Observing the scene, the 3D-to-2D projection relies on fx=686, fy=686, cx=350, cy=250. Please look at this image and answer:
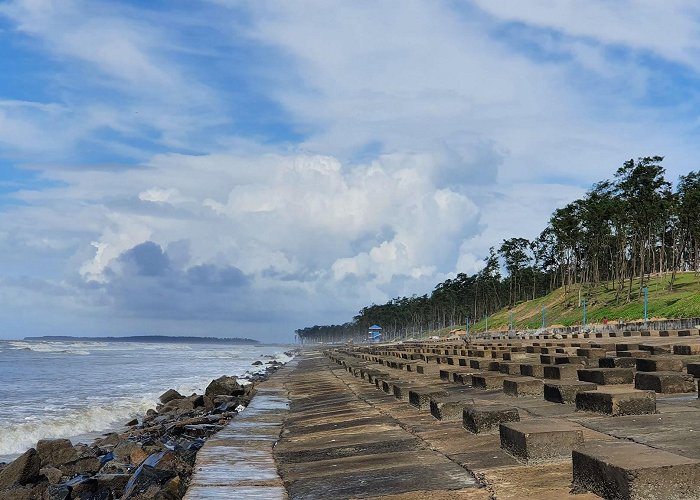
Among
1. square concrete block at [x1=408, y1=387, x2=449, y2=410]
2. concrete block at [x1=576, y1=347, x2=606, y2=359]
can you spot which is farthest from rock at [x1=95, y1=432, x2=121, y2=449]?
concrete block at [x1=576, y1=347, x2=606, y2=359]

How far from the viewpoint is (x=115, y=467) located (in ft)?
41.5

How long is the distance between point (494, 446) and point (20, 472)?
31.4 feet

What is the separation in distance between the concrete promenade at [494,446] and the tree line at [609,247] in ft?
221

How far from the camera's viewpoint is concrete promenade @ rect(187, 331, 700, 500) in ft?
13.9

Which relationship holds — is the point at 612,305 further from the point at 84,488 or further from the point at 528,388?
the point at 84,488

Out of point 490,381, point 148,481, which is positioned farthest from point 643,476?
point 490,381

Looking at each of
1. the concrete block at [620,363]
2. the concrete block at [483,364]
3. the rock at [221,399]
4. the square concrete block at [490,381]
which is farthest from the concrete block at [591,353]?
the rock at [221,399]

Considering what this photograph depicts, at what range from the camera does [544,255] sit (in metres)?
127

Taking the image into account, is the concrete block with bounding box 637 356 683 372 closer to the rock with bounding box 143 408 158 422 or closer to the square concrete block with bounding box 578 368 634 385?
the square concrete block with bounding box 578 368 634 385

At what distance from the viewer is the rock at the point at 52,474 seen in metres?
12.7

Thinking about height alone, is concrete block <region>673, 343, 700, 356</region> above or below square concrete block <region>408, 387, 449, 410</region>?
above

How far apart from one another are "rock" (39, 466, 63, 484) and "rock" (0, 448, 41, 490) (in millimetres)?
354

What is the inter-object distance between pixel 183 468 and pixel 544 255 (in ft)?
406

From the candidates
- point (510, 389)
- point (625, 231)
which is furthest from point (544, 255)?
point (510, 389)
